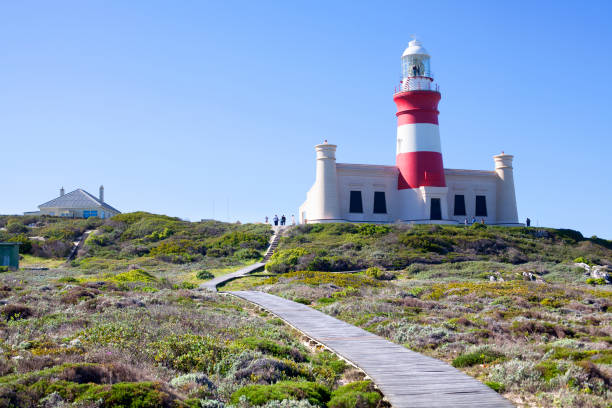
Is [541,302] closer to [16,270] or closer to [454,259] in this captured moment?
[454,259]

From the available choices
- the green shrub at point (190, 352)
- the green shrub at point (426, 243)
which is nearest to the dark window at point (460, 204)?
the green shrub at point (426, 243)

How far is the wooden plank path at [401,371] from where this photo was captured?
7832 mm

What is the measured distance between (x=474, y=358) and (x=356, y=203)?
110ft

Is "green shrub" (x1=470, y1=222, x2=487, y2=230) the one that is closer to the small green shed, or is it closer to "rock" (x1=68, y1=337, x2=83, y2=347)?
the small green shed

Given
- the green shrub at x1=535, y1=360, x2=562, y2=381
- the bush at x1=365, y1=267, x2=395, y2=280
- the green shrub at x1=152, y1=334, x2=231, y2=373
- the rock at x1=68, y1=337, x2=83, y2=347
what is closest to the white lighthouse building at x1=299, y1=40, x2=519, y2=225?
the bush at x1=365, y1=267, x2=395, y2=280

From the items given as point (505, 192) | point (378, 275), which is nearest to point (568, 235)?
point (505, 192)

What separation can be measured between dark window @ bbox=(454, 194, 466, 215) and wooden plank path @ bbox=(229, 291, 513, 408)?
1366 inches

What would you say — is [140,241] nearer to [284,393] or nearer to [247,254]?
[247,254]

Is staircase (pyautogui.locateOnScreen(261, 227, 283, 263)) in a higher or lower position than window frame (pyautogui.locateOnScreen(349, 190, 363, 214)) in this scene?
lower

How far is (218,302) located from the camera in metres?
18.0

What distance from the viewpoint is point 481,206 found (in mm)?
47719

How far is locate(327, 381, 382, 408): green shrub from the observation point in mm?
7854

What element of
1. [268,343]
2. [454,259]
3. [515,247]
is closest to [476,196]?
[515,247]

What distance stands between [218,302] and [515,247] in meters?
26.4
